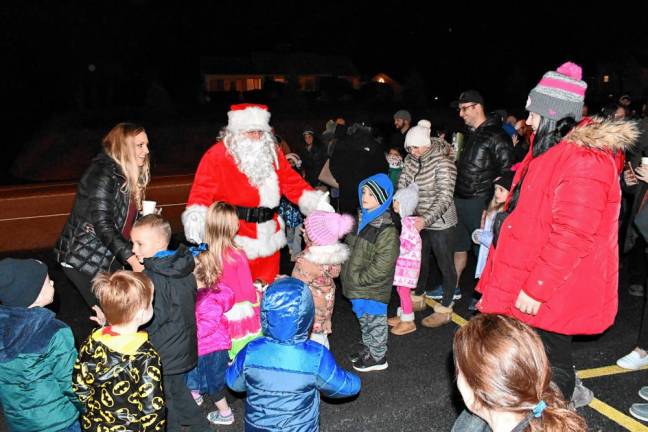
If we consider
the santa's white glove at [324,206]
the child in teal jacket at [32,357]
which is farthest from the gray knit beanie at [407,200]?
the child in teal jacket at [32,357]

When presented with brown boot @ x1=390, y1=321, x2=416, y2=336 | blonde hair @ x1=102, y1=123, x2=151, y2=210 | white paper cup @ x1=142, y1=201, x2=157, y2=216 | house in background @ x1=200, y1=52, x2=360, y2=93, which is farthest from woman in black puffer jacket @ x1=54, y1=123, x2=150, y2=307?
house in background @ x1=200, y1=52, x2=360, y2=93

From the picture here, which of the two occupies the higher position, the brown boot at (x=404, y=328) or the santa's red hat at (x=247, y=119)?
the santa's red hat at (x=247, y=119)

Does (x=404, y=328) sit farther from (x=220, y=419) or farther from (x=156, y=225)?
(x=156, y=225)

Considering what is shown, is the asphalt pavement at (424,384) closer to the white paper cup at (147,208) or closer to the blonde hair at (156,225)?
the blonde hair at (156,225)

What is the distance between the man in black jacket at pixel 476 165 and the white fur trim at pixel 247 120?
2158mm

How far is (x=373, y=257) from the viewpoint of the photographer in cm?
461

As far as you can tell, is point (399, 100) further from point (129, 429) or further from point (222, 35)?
point (129, 429)

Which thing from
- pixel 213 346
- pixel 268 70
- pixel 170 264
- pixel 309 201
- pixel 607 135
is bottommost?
pixel 213 346

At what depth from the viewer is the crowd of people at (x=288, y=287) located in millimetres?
2828

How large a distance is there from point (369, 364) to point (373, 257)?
3.29 ft

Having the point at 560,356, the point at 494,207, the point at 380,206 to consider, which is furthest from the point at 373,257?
the point at 560,356

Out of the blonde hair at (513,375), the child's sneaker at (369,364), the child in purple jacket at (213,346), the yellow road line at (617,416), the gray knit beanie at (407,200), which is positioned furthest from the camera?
the gray knit beanie at (407,200)

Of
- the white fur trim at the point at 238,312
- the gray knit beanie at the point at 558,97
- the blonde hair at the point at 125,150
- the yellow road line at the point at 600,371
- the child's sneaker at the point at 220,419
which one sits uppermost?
the gray knit beanie at the point at 558,97

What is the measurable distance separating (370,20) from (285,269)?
5471 cm
